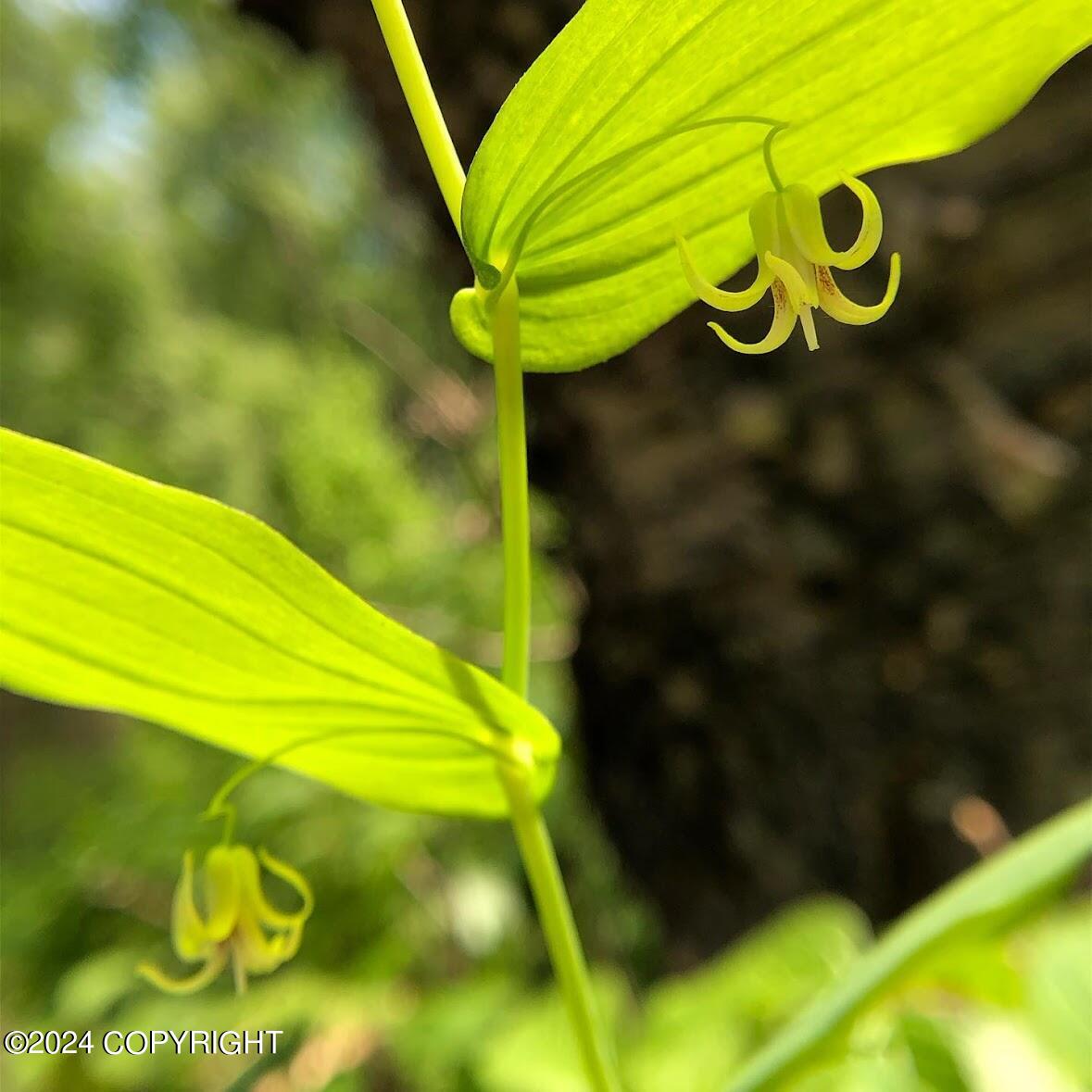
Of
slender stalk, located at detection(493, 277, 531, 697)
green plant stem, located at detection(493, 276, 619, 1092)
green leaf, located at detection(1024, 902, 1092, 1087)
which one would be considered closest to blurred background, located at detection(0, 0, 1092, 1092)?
green leaf, located at detection(1024, 902, 1092, 1087)

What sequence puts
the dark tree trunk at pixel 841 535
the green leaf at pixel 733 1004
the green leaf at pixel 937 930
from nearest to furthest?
the green leaf at pixel 937 930
the green leaf at pixel 733 1004
the dark tree trunk at pixel 841 535

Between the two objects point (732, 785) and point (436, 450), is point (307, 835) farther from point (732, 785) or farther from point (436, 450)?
point (436, 450)

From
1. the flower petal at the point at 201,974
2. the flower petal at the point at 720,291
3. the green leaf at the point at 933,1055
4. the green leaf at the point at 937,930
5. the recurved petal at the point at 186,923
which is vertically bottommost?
the green leaf at the point at 933,1055

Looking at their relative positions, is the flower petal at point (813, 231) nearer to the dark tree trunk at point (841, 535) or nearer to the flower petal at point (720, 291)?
the flower petal at point (720, 291)

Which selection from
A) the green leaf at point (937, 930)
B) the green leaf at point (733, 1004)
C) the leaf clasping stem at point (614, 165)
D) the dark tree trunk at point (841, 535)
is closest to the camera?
the leaf clasping stem at point (614, 165)

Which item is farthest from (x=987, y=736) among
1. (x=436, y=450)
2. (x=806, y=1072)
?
(x=436, y=450)

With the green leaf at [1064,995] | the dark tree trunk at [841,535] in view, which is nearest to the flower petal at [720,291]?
the green leaf at [1064,995]

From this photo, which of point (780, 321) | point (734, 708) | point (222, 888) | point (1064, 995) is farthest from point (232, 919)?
point (734, 708)

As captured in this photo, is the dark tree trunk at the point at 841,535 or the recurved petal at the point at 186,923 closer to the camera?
the recurved petal at the point at 186,923
